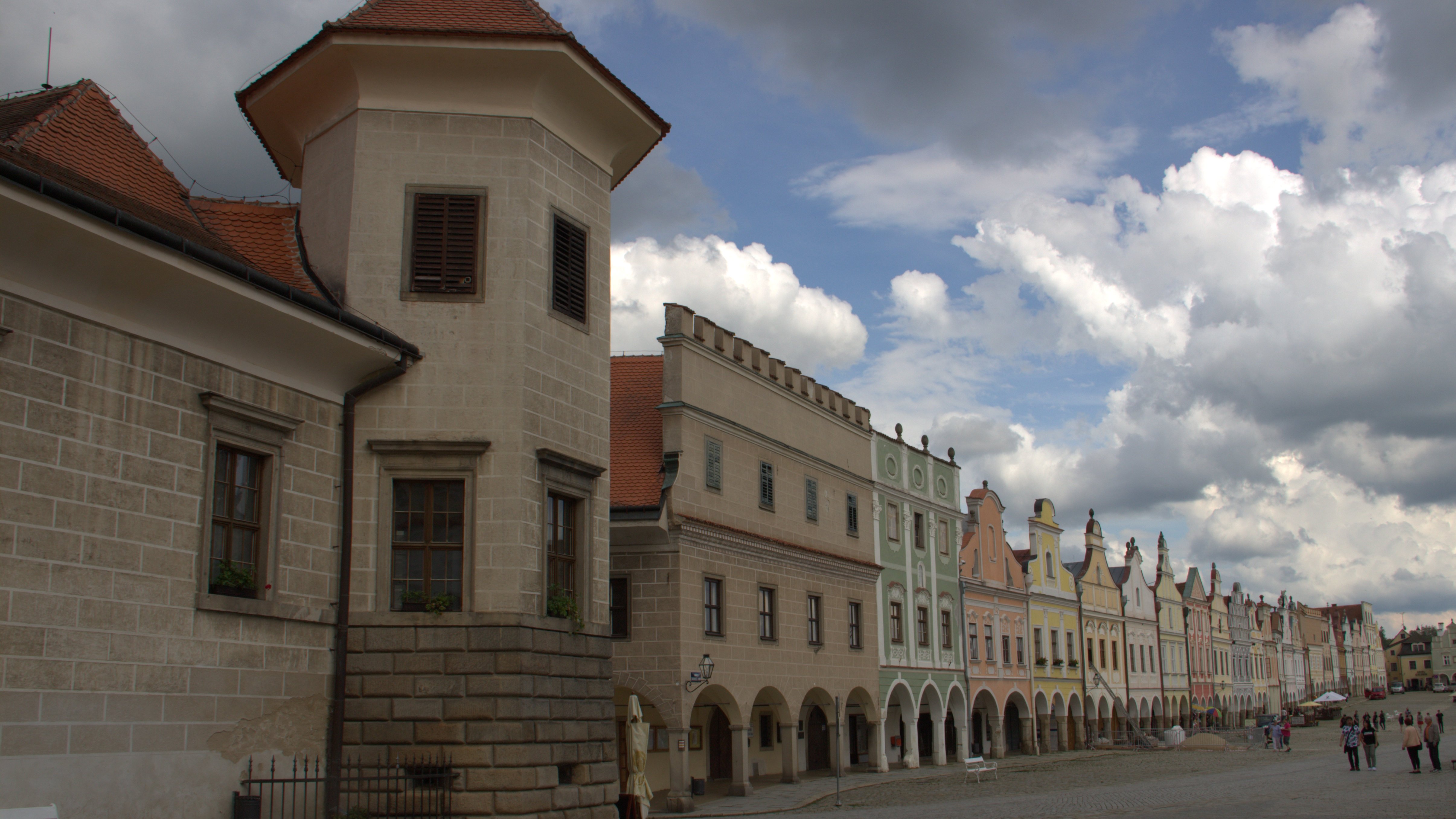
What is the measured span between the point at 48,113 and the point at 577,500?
7.49 meters

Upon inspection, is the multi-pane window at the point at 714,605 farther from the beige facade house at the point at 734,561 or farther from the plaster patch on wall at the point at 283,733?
the plaster patch on wall at the point at 283,733

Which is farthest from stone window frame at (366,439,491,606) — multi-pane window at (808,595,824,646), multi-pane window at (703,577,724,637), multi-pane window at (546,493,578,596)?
multi-pane window at (808,595,824,646)

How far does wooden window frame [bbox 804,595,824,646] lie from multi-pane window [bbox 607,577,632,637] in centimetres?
713

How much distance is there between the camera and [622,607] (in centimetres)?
2686

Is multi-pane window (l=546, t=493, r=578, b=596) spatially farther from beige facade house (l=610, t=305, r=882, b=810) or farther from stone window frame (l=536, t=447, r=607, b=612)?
beige facade house (l=610, t=305, r=882, b=810)

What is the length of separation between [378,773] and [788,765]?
1974cm

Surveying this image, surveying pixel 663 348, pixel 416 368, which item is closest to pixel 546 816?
pixel 416 368

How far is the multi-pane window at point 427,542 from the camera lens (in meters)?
14.3

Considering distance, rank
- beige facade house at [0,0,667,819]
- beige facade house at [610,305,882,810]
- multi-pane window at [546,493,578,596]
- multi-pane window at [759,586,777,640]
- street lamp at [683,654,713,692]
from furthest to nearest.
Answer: multi-pane window at [759,586,777,640] → beige facade house at [610,305,882,810] → street lamp at [683,654,713,692] → multi-pane window at [546,493,578,596] → beige facade house at [0,0,667,819]

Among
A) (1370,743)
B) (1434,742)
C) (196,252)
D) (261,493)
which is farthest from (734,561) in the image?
(1434,742)

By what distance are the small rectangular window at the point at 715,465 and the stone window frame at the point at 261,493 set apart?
1521cm

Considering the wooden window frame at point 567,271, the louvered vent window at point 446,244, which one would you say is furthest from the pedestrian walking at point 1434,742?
the louvered vent window at point 446,244

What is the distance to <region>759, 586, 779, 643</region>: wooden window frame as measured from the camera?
30328 millimetres

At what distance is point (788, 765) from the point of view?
31.7 meters
